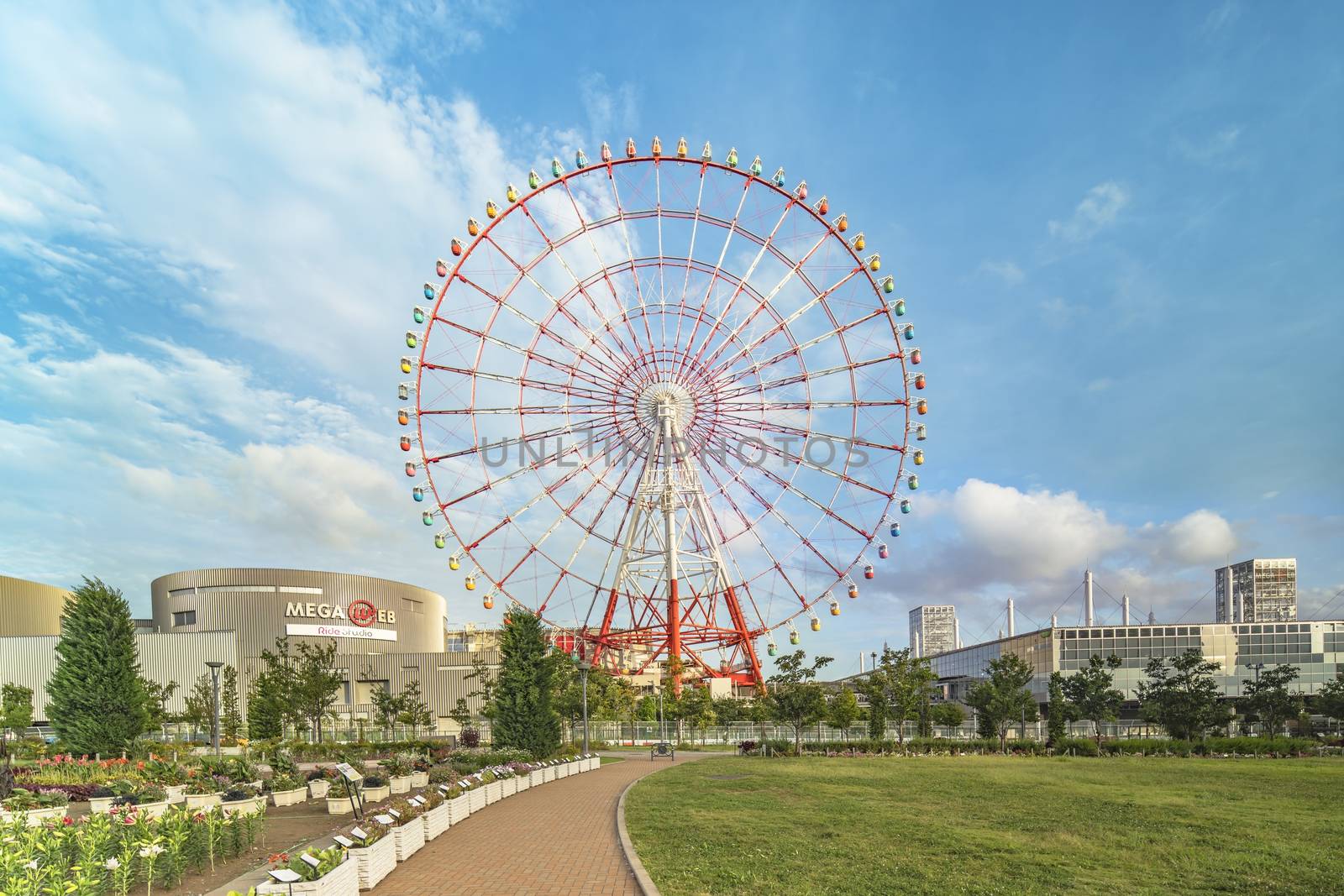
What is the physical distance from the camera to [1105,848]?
15.1 metres

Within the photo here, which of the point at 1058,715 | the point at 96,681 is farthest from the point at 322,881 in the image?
the point at 1058,715

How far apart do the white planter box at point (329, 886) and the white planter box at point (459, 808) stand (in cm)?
639

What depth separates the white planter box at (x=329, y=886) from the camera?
9.61m

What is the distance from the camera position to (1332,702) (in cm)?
4862

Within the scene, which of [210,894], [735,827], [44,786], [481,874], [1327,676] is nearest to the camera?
[210,894]

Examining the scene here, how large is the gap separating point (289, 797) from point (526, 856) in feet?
33.6

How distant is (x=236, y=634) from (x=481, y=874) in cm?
6893

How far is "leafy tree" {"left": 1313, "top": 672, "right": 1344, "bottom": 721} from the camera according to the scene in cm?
4825

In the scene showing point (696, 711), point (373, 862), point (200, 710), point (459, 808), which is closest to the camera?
point (373, 862)

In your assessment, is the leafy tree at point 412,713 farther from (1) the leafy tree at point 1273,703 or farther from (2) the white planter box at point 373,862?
(1) the leafy tree at point 1273,703

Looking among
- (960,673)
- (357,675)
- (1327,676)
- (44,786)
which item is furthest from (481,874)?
(960,673)

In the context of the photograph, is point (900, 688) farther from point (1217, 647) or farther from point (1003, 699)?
point (1217, 647)

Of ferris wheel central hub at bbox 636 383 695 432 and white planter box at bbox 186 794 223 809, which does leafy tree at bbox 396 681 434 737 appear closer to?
ferris wheel central hub at bbox 636 383 695 432

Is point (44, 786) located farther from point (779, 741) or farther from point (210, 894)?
point (779, 741)
